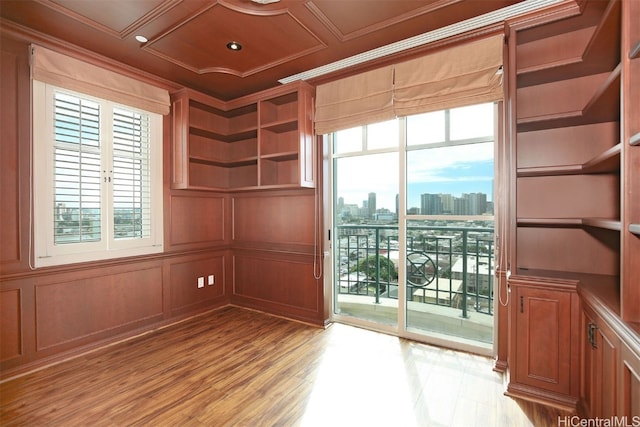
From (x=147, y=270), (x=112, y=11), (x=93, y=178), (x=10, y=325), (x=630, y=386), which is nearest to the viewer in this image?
(x=630, y=386)

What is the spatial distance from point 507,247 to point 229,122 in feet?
11.8

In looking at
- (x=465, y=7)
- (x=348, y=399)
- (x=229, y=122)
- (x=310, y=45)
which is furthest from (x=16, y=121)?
(x=465, y=7)

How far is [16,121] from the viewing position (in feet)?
7.79

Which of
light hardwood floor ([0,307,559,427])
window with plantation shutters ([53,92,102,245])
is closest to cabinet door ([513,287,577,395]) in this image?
light hardwood floor ([0,307,559,427])

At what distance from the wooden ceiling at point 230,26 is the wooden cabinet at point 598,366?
7.27 ft

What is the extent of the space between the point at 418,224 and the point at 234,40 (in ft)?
7.89

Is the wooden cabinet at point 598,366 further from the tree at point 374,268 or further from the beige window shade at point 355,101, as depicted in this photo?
the beige window shade at point 355,101

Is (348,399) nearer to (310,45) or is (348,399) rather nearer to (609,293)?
(609,293)

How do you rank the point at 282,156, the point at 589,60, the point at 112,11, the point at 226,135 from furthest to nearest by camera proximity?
1. the point at 226,135
2. the point at 282,156
3. the point at 112,11
4. the point at 589,60

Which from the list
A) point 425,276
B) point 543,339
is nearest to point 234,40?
point 425,276

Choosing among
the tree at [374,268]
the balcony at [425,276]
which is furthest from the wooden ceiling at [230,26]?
the tree at [374,268]

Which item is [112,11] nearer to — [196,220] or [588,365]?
[196,220]

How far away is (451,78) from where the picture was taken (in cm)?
255

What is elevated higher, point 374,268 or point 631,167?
point 631,167
